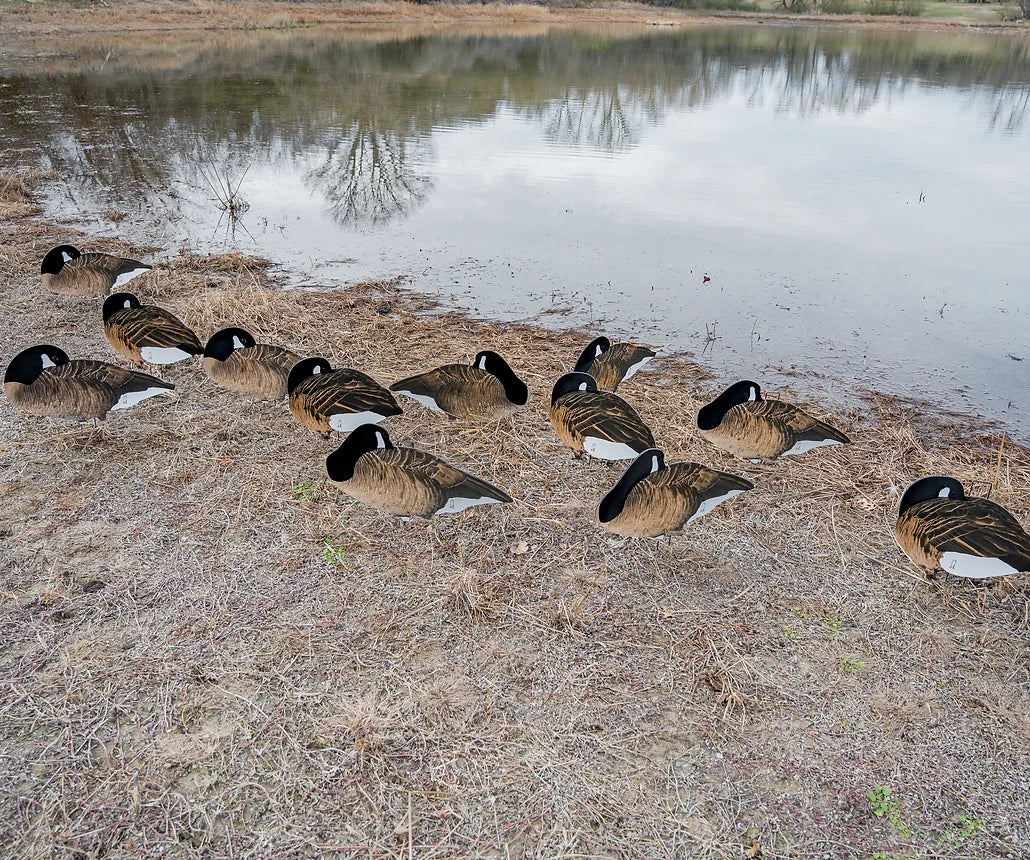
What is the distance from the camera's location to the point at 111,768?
2.22 metres

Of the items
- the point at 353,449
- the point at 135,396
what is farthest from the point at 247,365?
the point at 353,449

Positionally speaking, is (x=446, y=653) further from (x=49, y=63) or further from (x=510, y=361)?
(x=49, y=63)

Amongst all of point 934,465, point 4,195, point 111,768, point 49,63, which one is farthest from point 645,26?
point 111,768

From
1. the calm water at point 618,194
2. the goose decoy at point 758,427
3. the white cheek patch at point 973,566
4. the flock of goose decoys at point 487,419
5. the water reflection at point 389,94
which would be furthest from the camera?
the water reflection at point 389,94

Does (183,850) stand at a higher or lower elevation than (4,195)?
lower

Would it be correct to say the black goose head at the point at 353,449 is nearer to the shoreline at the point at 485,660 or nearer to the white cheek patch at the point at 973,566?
the shoreline at the point at 485,660

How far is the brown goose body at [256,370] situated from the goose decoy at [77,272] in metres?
2.30

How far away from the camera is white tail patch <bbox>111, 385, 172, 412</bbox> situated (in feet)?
13.6

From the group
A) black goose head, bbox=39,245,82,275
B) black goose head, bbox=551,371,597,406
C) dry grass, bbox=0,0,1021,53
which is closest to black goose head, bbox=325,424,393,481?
black goose head, bbox=551,371,597,406

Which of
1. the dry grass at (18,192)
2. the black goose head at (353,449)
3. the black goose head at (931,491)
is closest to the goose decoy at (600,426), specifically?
the black goose head at (353,449)

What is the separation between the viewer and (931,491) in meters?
3.28

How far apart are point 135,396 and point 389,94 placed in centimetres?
1562

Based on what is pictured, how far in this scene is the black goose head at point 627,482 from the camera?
3.24m

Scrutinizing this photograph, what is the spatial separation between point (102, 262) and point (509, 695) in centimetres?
555
